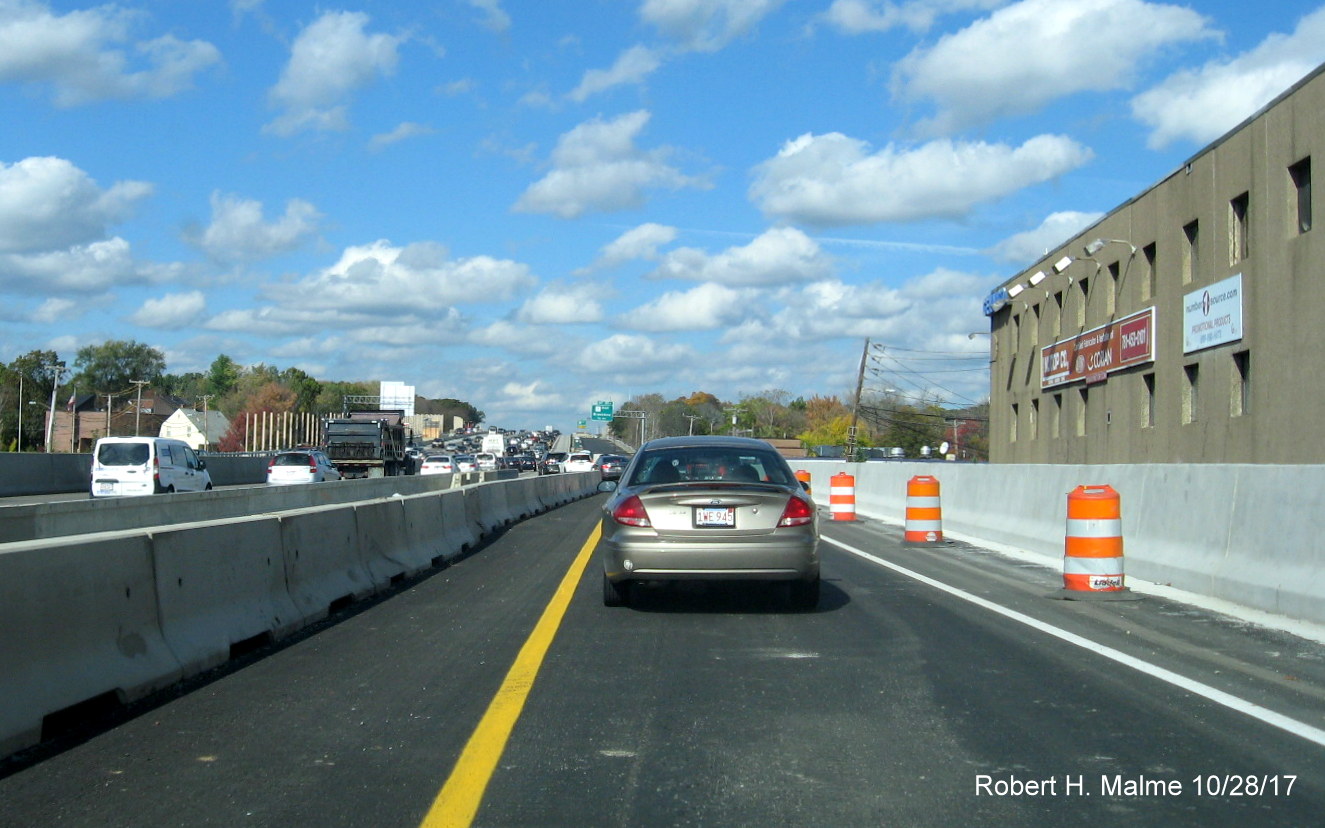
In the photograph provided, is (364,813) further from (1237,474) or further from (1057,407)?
(1057,407)

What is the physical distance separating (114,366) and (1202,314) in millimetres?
161972

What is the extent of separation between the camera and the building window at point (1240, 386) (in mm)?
28062

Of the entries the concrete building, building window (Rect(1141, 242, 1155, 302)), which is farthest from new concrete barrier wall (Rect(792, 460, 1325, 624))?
building window (Rect(1141, 242, 1155, 302))

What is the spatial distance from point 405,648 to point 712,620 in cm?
251

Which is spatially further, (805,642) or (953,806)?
(805,642)

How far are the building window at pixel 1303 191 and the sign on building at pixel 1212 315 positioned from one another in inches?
93.3

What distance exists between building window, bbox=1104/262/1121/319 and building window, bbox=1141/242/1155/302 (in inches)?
77.5

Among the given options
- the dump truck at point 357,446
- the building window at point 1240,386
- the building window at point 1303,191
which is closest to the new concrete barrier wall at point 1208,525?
the building window at point 1303,191

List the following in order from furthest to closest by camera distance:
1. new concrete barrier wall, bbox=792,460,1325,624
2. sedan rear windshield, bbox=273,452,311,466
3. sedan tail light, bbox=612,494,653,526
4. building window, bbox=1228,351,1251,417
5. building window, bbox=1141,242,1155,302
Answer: sedan rear windshield, bbox=273,452,311,466 → building window, bbox=1141,242,1155,302 → building window, bbox=1228,351,1251,417 → sedan tail light, bbox=612,494,653,526 → new concrete barrier wall, bbox=792,460,1325,624

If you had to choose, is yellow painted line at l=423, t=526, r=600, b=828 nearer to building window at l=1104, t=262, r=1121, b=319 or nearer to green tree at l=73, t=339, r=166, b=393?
building window at l=1104, t=262, r=1121, b=319

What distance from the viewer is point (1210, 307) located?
29453 millimetres

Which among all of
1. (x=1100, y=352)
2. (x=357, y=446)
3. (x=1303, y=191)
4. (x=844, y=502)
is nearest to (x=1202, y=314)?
(x=1303, y=191)

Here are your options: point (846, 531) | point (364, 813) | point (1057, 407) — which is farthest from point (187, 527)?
point (1057, 407)

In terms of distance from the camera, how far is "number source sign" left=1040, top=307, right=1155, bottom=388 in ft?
110
